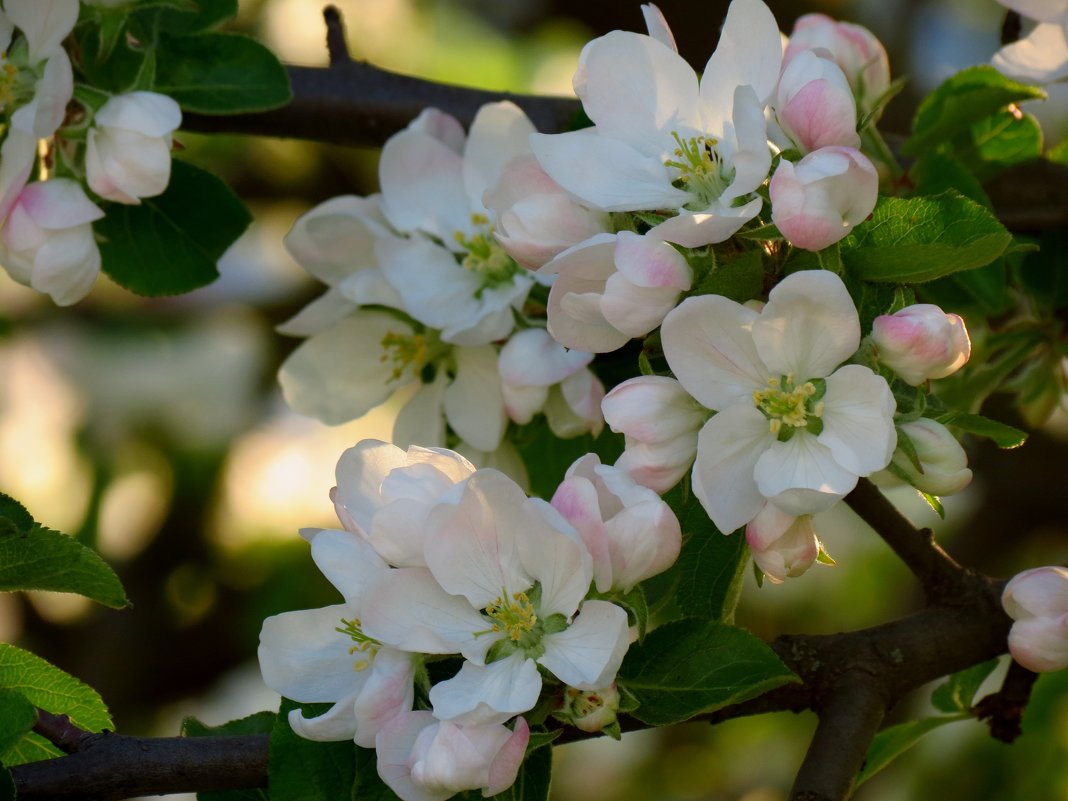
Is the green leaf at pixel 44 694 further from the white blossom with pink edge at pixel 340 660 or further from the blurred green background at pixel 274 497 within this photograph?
the blurred green background at pixel 274 497

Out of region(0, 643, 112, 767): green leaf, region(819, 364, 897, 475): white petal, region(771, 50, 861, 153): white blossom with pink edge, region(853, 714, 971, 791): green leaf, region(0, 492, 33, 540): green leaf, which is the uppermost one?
region(771, 50, 861, 153): white blossom with pink edge

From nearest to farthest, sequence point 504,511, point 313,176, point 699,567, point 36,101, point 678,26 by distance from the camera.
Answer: point 504,511, point 699,567, point 36,101, point 678,26, point 313,176

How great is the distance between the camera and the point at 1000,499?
2.23 metres

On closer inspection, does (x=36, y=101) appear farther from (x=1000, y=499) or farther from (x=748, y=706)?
(x=1000, y=499)

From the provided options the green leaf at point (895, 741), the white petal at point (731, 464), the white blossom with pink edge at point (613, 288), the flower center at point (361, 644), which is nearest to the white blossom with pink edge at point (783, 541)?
the white petal at point (731, 464)

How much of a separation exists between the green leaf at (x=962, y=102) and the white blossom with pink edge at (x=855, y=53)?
45 mm

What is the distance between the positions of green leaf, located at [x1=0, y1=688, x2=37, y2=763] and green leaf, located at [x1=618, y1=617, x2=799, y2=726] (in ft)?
1.06

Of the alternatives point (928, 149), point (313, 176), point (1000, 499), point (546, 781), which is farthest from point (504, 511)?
point (313, 176)

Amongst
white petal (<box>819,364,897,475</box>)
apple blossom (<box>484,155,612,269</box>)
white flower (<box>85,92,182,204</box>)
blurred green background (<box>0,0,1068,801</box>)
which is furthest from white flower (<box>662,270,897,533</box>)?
blurred green background (<box>0,0,1068,801</box>)

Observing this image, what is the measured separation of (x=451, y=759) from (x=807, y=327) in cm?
28

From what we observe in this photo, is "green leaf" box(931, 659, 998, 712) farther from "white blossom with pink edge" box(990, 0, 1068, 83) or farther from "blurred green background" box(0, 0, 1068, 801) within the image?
"blurred green background" box(0, 0, 1068, 801)

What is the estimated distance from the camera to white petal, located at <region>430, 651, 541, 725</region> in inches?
27.6

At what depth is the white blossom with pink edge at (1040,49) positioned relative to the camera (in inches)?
43.9

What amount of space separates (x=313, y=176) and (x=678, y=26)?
2.41 feet
